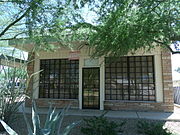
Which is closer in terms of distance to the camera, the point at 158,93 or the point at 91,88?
the point at 158,93

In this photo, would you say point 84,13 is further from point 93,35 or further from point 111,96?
point 111,96

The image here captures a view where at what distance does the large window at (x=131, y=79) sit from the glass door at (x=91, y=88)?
1.94 ft

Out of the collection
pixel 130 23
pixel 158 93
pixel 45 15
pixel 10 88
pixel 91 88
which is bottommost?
pixel 158 93

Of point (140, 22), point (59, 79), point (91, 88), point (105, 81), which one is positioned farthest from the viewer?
point (59, 79)

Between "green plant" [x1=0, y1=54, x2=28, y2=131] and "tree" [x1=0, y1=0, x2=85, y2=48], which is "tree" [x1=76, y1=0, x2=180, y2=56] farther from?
"green plant" [x1=0, y1=54, x2=28, y2=131]

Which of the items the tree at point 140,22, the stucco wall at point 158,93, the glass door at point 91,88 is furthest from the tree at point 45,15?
the glass door at point 91,88

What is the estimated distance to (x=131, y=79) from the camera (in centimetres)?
896

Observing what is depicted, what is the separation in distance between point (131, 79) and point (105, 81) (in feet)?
4.96

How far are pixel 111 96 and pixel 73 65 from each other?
120 inches

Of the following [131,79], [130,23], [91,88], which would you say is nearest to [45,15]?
[130,23]

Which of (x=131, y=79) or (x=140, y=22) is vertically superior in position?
(x=140, y=22)

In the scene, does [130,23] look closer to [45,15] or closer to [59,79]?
[45,15]

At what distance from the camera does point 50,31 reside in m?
5.71

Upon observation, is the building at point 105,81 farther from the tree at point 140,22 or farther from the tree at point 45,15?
the tree at point 140,22
